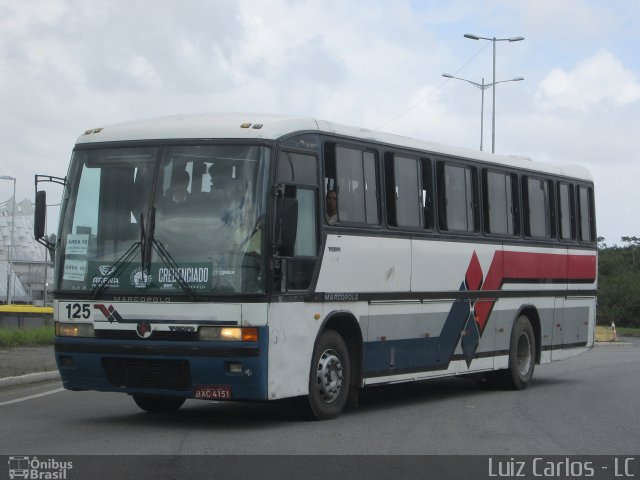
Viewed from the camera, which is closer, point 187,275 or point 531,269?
point 187,275

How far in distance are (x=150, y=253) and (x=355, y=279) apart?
2615 mm

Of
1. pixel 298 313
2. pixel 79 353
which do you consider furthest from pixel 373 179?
pixel 79 353

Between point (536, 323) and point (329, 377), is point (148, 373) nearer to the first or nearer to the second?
point (329, 377)

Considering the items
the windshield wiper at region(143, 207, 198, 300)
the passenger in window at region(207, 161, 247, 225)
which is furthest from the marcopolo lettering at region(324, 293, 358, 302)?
the windshield wiper at region(143, 207, 198, 300)

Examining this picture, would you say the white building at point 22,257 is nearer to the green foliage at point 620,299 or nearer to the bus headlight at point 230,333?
the green foliage at point 620,299

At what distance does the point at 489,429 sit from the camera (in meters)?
13.0

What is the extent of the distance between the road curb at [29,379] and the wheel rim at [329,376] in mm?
7036

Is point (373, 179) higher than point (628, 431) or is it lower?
higher

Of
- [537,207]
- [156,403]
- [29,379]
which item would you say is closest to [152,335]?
[156,403]

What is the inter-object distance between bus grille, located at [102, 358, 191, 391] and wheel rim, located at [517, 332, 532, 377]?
25.6ft

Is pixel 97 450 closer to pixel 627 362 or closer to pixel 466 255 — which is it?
pixel 466 255

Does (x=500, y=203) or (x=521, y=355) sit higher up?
(x=500, y=203)

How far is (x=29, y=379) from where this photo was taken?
1981cm

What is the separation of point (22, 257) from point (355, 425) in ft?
420
